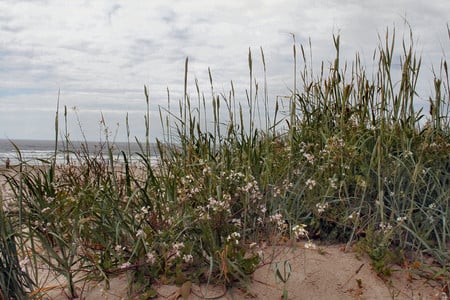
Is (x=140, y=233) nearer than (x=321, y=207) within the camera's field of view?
Yes

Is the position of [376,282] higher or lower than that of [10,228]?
lower

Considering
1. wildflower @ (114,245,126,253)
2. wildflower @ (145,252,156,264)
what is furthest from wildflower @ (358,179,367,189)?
wildflower @ (114,245,126,253)

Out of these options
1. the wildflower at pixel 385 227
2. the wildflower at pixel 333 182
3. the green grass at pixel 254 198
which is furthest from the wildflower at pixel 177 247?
Answer: the wildflower at pixel 385 227

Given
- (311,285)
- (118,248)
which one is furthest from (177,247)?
(311,285)

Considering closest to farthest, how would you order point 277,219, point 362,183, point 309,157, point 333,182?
point 277,219, point 362,183, point 333,182, point 309,157

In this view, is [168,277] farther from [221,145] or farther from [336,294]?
[221,145]

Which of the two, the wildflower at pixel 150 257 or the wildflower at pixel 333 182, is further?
the wildflower at pixel 333 182

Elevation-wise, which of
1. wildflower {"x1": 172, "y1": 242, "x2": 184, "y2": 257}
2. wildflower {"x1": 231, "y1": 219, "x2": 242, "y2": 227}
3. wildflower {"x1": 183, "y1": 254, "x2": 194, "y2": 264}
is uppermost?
wildflower {"x1": 231, "y1": 219, "x2": 242, "y2": 227}

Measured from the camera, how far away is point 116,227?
102 inches

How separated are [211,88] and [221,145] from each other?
17.7 inches

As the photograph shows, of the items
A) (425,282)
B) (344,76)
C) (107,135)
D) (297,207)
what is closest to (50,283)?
(107,135)

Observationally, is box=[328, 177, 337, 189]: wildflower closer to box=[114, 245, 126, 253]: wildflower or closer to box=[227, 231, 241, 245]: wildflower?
box=[227, 231, 241, 245]: wildflower

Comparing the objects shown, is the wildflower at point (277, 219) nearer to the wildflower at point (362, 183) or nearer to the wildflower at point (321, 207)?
the wildflower at point (321, 207)

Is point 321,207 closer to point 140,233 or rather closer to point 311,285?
point 311,285
